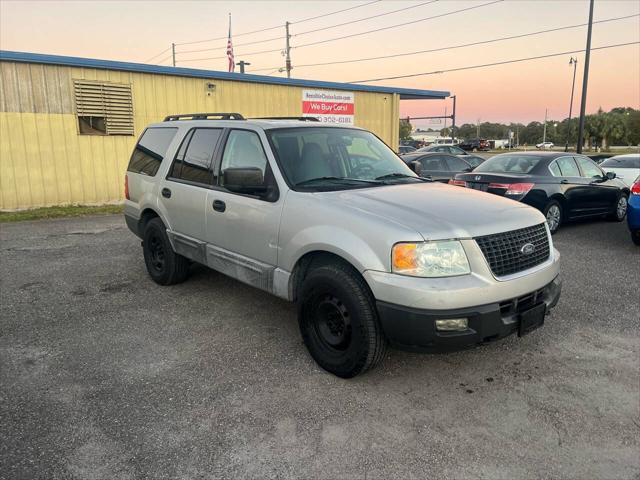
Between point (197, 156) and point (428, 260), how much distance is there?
2.90m

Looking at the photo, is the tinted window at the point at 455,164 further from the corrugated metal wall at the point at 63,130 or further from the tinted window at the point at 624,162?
the corrugated metal wall at the point at 63,130

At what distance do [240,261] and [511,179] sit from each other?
5878mm

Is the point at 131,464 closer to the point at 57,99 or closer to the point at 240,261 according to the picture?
the point at 240,261

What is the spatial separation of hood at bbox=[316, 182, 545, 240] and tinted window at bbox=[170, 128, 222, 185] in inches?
63.0

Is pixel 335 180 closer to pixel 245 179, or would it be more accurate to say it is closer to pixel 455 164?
pixel 245 179

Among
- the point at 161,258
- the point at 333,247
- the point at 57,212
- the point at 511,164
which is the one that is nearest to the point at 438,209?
the point at 333,247

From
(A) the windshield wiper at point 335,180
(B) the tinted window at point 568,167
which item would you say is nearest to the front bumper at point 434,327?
(A) the windshield wiper at point 335,180

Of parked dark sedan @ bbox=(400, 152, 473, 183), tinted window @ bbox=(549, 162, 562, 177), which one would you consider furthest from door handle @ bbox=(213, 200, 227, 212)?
parked dark sedan @ bbox=(400, 152, 473, 183)

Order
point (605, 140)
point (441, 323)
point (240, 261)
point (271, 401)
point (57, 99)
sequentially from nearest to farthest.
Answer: point (441, 323)
point (271, 401)
point (240, 261)
point (57, 99)
point (605, 140)

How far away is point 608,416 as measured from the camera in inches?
121

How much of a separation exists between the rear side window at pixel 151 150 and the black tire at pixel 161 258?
64 cm

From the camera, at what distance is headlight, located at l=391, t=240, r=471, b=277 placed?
309cm

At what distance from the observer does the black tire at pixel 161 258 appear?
5520 millimetres

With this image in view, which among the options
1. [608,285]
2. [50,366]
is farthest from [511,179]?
[50,366]
